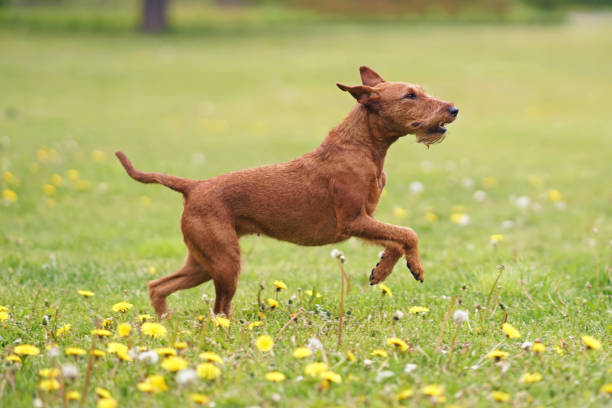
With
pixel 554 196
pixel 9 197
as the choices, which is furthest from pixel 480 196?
pixel 9 197

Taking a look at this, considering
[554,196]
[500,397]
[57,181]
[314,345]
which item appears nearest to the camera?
[500,397]

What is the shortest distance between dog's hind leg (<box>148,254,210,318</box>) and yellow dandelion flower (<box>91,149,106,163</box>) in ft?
22.9

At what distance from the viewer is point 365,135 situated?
446cm

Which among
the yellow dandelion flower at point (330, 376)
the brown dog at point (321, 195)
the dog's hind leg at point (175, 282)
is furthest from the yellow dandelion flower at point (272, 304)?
the yellow dandelion flower at point (330, 376)

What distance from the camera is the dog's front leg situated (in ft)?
13.9

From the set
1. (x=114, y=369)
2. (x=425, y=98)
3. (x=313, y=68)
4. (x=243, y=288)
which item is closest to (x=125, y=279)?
(x=243, y=288)

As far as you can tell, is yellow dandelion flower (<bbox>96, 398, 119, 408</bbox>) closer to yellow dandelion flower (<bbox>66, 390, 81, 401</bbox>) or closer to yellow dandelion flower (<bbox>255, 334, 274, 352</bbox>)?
yellow dandelion flower (<bbox>66, 390, 81, 401</bbox>)

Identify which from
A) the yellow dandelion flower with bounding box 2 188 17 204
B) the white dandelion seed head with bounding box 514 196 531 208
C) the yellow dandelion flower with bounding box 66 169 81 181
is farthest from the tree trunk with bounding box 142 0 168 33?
the white dandelion seed head with bounding box 514 196 531 208

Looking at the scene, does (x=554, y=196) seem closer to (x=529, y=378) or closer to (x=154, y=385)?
(x=529, y=378)

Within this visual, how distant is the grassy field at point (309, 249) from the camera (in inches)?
137

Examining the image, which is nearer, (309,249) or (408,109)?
(408,109)

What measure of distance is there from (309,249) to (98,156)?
527 cm

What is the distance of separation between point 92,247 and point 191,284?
9.08 feet

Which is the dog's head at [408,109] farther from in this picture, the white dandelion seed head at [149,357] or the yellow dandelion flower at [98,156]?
the yellow dandelion flower at [98,156]
